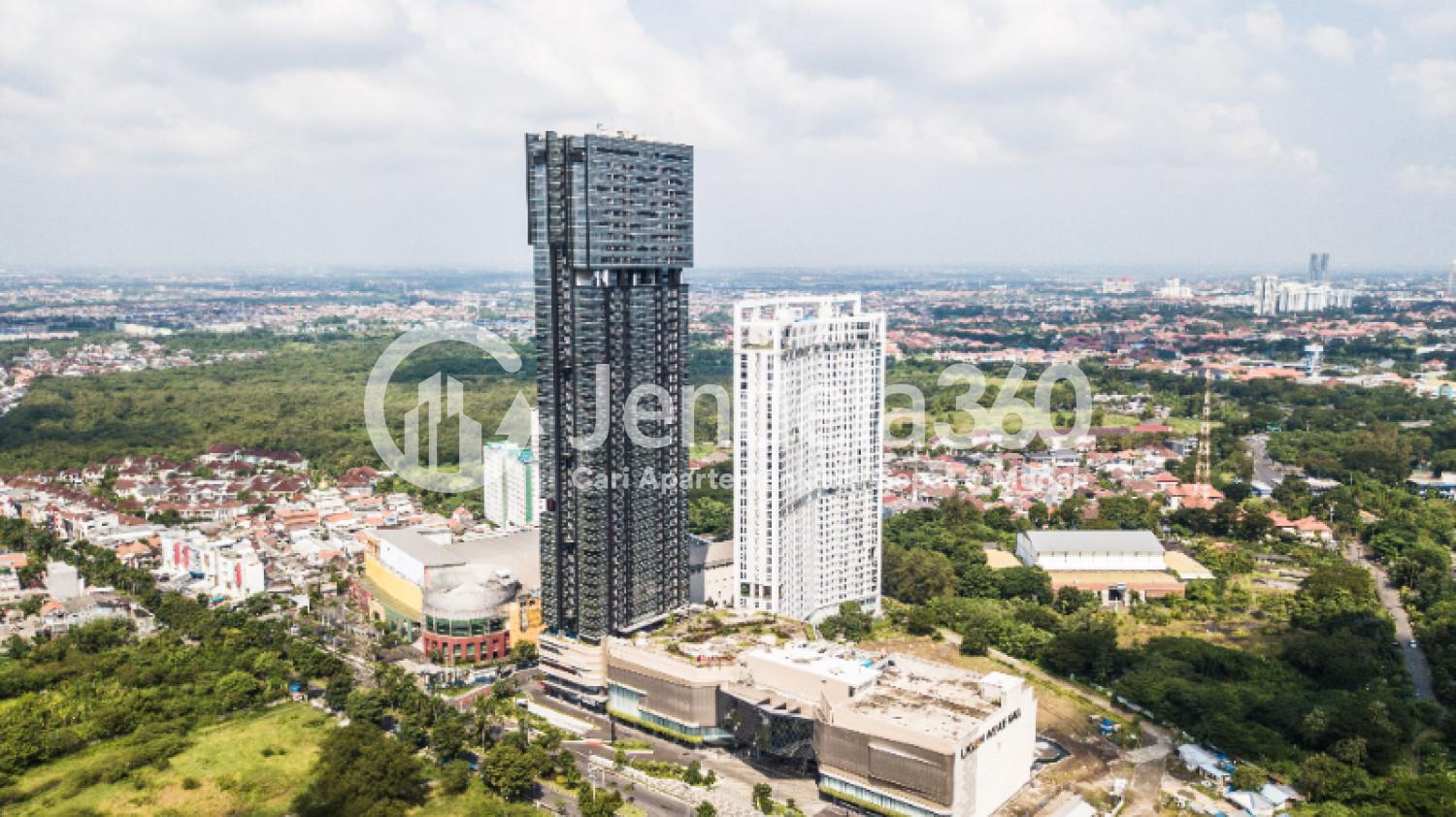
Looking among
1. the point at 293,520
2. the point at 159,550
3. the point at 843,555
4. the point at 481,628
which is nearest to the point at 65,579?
the point at 159,550

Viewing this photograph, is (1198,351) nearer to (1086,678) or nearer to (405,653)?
(1086,678)

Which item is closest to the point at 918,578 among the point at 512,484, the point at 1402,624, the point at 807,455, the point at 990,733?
the point at 807,455

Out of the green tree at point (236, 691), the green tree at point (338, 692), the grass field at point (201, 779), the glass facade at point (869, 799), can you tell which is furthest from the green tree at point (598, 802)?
the green tree at point (236, 691)

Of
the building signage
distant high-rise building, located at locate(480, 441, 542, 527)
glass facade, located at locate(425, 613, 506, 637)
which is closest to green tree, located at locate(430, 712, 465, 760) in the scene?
glass facade, located at locate(425, 613, 506, 637)

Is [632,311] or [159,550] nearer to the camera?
[632,311]

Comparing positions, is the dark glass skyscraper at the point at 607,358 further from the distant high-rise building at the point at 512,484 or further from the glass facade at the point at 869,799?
the distant high-rise building at the point at 512,484

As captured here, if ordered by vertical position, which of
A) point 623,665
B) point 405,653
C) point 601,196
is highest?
point 601,196
